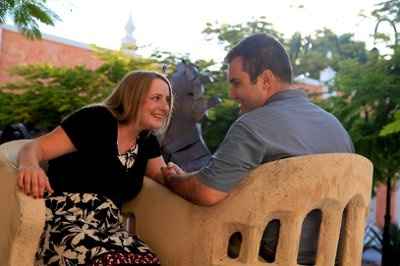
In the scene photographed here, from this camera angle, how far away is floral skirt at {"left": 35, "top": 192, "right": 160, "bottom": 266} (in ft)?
7.42

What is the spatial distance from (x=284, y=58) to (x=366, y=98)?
396cm

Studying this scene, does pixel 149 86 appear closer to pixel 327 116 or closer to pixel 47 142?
pixel 47 142

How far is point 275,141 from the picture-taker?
2189 millimetres

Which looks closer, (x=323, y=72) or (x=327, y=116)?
(x=327, y=116)

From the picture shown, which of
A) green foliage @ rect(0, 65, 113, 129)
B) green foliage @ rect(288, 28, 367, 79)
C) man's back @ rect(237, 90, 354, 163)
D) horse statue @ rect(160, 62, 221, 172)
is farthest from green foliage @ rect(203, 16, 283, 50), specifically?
man's back @ rect(237, 90, 354, 163)

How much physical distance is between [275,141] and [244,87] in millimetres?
318

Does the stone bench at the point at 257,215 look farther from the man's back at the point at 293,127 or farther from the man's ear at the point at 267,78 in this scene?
the man's ear at the point at 267,78

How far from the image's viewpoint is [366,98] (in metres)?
6.08

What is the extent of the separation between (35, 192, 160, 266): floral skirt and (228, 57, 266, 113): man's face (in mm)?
748

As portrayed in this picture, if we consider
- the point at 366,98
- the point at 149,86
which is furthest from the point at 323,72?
the point at 149,86

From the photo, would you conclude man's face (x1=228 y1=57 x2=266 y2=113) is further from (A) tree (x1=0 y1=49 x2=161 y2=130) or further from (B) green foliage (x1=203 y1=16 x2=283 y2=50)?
(B) green foliage (x1=203 y1=16 x2=283 y2=50)

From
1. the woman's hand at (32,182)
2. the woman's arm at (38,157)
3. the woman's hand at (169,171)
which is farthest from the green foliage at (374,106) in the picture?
the woman's hand at (32,182)

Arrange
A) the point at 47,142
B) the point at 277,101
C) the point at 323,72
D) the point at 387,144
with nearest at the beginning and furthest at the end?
the point at 277,101, the point at 47,142, the point at 387,144, the point at 323,72

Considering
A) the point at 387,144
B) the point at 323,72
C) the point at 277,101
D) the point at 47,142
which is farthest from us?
the point at 323,72
